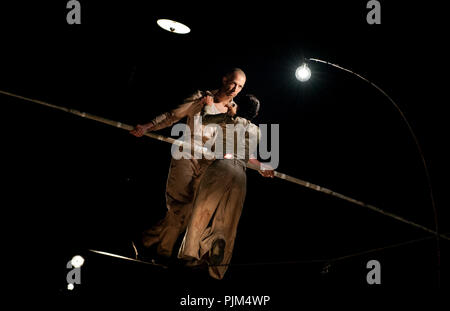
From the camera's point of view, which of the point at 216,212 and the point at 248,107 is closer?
the point at 216,212

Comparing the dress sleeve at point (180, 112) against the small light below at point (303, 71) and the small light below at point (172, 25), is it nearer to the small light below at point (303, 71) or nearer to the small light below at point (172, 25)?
the small light below at point (172, 25)

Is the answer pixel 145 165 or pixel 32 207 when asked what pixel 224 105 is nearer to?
pixel 145 165

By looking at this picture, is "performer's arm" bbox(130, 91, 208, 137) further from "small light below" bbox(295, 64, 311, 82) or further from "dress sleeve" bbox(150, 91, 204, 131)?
"small light below" bbox(295, 64, 311, 82)

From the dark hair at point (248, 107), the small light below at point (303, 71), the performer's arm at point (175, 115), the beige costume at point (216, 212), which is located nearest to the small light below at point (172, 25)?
the performer's arm at point (175, 115)

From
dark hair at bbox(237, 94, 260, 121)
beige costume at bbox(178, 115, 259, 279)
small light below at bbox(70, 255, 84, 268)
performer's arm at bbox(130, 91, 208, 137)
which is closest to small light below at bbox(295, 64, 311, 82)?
dark hair at bbox(237, 94, 260, 121)

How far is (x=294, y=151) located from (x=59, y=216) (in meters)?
2.88

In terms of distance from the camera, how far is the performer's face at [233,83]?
546 cm

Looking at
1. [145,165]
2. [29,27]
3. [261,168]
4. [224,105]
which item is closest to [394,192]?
[261,168]

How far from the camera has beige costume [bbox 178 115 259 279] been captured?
5004mm

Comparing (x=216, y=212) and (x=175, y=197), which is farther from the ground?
(x=175, y=197)

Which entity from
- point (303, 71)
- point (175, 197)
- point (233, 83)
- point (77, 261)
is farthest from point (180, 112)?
point (77, 261)

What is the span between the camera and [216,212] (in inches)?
203

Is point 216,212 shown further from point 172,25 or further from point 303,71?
point 172,25

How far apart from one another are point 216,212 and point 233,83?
4.27 ft
